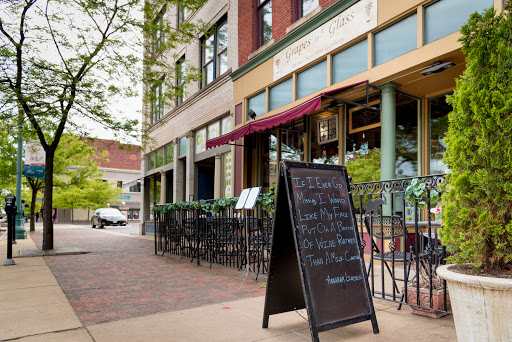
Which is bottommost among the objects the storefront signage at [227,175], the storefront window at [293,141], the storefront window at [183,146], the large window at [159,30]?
the storefront signage at [227,175]

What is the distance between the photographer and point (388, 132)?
26.9 ft

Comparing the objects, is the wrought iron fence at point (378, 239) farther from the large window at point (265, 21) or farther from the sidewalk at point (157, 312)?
the large window at point (265, 21)

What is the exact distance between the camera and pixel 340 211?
4062mm

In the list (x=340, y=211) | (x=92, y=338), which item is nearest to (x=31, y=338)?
(x=92, y=338)

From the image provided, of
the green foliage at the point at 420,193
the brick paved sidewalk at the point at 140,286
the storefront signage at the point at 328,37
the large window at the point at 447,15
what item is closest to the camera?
the green foliage at the point at 420,193

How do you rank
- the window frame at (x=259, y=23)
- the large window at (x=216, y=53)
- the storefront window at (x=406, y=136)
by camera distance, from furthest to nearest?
the large window at (x=216, y=53) → the window frame at (x=259, y=23) → the storefront window at (x=406, y=136)

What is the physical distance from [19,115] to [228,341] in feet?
31.6

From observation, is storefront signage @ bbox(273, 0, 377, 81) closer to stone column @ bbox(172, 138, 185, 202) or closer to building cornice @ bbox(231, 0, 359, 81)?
building cornice @ bbox(231, 0, 359, 81)

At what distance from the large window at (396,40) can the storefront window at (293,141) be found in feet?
10.6

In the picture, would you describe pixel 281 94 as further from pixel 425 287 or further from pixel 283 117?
pixel 425 287

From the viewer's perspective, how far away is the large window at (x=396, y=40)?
7.73m

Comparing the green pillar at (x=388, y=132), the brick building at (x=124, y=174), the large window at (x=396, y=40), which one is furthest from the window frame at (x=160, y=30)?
the brick building at (x=124, y=174)

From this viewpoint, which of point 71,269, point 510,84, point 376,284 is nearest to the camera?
point 510,84

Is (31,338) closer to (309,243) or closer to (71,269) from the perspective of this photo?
(309,243)
